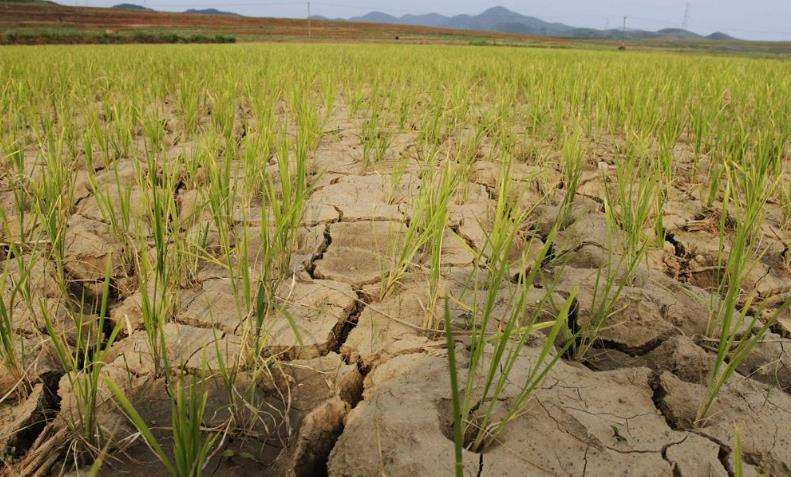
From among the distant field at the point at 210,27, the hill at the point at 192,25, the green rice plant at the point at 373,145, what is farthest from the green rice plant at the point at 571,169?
the hill at the point at 192,25

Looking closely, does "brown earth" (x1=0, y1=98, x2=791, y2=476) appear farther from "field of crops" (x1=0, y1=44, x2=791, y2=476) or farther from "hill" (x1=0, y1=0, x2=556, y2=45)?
"hill" (x1=0, y1=0, x2=556, y2=45)

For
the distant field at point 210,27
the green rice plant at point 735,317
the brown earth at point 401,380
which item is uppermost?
the distant field at point 210,27

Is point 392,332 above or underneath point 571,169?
underneath

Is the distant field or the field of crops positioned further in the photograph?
the distant field

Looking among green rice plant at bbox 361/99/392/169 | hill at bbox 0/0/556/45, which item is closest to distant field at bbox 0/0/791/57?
hill at bbox 0/0/556/45

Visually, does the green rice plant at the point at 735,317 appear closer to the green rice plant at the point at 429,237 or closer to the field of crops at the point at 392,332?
the field of crops at the point at 392,332

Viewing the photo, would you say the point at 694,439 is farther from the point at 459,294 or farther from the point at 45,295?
the point at 45,295

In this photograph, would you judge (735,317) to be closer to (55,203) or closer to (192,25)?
(55,203)

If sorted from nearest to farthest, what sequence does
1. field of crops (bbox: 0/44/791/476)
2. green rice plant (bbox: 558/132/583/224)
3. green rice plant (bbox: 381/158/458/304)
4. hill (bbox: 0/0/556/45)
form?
field of crops (bbox: 0/44/791/476) → green rice plant (bbox: 381/158/458/304) → green rice plant (bbox: 558/132/583/224) → hill (bbox: 0/0/556/45)

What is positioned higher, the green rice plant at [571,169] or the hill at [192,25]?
the hill at [192,25]

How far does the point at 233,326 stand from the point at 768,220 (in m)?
1.70

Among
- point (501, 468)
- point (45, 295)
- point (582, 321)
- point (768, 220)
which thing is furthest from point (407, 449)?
point (768, 220)

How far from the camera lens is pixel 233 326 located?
3.38 ft

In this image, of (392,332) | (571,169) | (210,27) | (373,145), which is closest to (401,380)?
(392,332)
